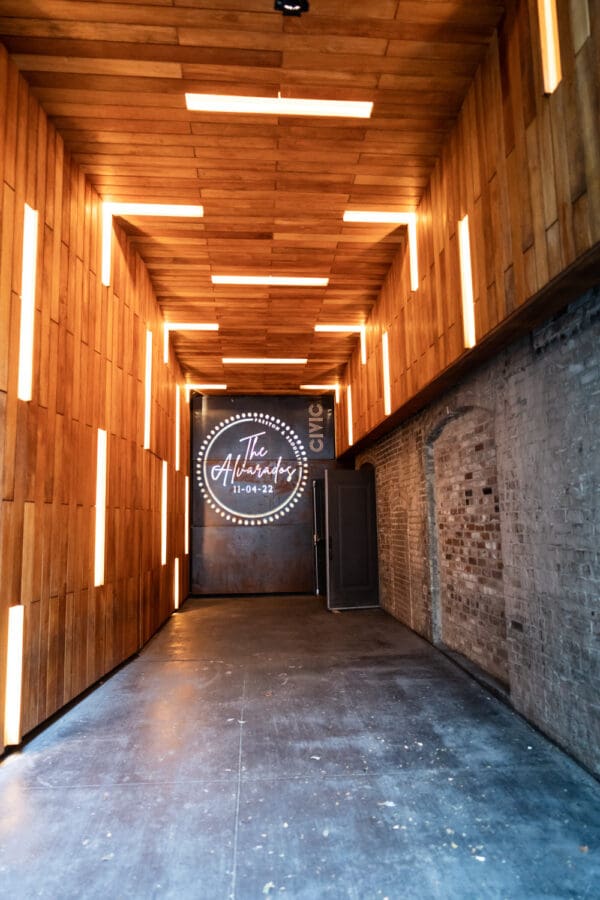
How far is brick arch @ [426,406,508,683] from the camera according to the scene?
4484 mm

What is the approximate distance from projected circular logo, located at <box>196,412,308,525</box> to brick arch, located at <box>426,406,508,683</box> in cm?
471

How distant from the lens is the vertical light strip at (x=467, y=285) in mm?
3889

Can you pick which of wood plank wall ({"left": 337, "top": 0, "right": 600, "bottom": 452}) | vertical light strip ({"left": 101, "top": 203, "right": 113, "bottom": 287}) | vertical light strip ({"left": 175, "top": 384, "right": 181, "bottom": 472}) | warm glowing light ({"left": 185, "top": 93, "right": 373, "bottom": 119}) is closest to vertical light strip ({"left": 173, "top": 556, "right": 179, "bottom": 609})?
vertical light strip ({"left": 175, "top": 384, "right": 181, "bottom": 472})

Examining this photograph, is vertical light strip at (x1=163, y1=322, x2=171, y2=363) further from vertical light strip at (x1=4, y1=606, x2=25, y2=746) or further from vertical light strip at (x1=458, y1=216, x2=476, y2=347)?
vertical light strip at (x1=4, y1=606, x2=25, y2=746)

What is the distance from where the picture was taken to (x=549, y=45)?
108 inches

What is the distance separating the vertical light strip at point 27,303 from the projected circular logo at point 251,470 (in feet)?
22.3

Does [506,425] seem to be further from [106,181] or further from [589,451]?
[106,181]

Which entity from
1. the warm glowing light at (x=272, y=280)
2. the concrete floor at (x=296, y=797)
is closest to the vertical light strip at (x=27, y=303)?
the concrete floor at (x=296, y=797)

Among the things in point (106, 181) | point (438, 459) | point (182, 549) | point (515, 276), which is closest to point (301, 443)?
point (182, 549)

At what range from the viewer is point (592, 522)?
2.93 meters

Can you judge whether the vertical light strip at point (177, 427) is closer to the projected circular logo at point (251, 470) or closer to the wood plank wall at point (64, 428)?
the projected circular logo at point (251, 470)

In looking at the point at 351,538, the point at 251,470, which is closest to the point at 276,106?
the point at 351,538

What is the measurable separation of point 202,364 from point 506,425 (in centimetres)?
600

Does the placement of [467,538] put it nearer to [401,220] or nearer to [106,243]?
[401,220]
